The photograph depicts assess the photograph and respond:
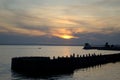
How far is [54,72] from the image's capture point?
43.6 meters

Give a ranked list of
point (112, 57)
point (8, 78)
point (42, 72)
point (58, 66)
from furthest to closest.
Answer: point (112, 57) < point (58, 66) < point (42, 72) < point (8, 78)

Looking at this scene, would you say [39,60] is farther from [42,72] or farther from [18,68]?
[18,68]

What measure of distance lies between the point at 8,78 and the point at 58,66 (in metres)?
9.97

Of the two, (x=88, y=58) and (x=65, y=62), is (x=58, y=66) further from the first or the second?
(x=88, y=58)

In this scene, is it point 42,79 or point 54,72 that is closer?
point 42,79

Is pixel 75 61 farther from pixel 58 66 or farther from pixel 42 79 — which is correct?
pixel 42 79

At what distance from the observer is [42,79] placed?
37.0m

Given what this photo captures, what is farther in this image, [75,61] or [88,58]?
[88,58]

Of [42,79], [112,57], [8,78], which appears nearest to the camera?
[42,79]

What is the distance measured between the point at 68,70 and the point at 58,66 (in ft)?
7.52

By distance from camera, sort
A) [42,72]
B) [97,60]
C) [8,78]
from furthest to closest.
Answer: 1. [97,60]
2. [42,72]
3. [8,78]

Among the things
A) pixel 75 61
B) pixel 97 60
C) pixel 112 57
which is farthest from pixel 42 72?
pixel 112 57

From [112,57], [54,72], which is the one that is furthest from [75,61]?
[112,57]

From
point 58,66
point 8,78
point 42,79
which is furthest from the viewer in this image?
point 58,66
